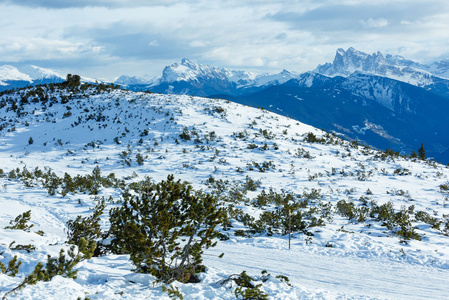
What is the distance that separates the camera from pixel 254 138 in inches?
1294

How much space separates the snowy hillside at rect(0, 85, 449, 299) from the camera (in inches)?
261

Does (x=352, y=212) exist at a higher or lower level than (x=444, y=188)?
higher

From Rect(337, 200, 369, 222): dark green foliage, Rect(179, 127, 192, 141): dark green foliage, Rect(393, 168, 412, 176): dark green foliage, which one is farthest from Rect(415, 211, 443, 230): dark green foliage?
Rect(179, 127, 192, 141): dark green foliage

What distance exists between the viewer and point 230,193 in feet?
62.2

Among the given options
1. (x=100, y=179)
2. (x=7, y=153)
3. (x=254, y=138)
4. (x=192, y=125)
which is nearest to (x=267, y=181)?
(x=254, y=138)

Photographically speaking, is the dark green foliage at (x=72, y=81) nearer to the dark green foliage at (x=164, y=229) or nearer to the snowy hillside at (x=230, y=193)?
the snowy hillside at (x=230, y=193)

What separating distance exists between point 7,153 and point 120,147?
11995 mm

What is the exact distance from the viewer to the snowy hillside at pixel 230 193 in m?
6.64

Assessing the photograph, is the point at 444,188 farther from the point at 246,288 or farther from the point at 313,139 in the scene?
the point at 246,288

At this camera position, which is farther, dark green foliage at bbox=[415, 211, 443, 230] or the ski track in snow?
dark green foliage at bbox=[415, 211, 443, 230]

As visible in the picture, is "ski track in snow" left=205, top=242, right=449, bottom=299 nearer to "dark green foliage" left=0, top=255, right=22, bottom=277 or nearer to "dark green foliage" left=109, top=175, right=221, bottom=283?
"dark green foliage" left=109, top=175, right=221, bottom=283

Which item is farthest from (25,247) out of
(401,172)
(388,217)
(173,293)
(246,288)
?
(401,172)

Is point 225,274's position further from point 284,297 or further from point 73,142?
point 73,142

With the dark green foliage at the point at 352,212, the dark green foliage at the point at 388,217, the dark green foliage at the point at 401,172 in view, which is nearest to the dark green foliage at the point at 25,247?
the dark green foliage at the point at 388,217
